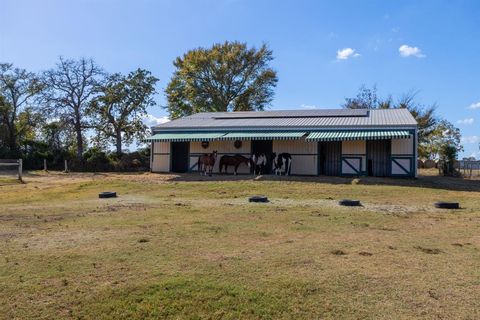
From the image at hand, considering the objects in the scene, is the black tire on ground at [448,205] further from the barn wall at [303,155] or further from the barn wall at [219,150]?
the barn wall at [219,150]

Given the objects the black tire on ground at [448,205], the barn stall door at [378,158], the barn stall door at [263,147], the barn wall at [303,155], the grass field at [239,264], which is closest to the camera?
the grass field at [239,264]

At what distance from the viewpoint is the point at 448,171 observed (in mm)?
26891

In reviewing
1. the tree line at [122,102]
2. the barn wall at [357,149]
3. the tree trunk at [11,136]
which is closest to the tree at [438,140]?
the tree line at [122,102]

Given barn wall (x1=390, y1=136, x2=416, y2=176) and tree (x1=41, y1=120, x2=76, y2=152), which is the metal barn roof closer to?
barn wall (x1=390, y1=136, x2=416, y2=176)

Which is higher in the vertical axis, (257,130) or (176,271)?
(257,130)

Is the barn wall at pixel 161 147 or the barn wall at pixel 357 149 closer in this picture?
the barn wall at pixel 357 149

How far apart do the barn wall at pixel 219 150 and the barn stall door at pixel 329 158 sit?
380 cm

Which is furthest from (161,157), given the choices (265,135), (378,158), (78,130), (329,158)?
(78,130)

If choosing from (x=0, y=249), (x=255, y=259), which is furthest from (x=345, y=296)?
(x=0, y=249)

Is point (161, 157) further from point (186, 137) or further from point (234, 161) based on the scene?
point (234, 161)

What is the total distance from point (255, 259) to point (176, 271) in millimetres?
1087

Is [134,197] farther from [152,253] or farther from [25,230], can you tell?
[152,253]

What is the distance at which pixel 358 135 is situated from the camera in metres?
21.9

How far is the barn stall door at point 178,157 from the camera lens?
26.7 m
